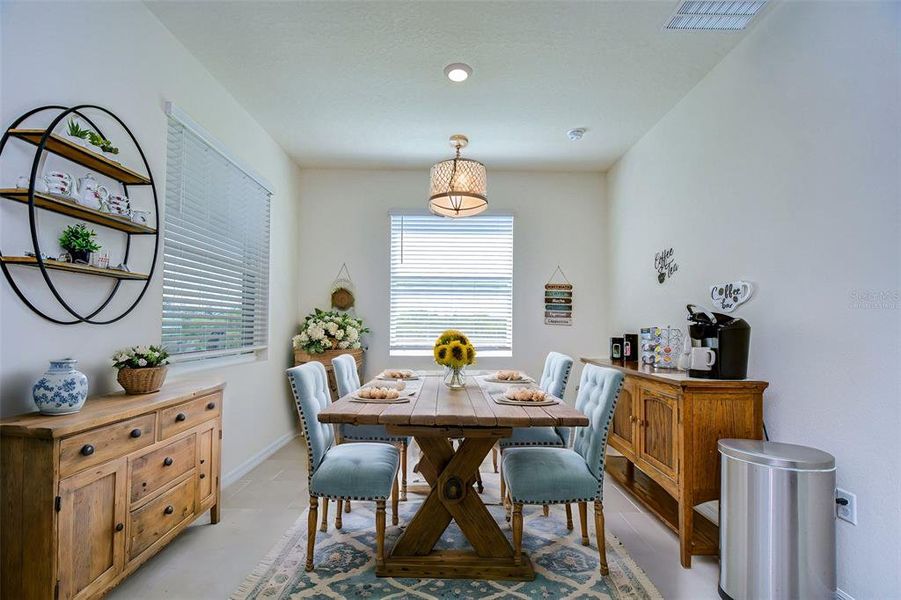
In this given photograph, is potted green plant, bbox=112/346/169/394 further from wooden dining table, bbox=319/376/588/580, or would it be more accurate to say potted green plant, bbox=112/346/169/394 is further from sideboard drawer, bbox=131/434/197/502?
wooden dining table, bbox=319/376/588/580

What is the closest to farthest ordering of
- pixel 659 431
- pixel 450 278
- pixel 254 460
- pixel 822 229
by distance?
pixel 822 229 → pixel 659 431 → pixel 254 460 → pixel 450 278

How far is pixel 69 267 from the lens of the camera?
1.85 metres

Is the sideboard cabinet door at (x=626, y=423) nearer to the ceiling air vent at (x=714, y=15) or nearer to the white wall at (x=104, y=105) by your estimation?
the ceiling air vent at (x=714, y=15)

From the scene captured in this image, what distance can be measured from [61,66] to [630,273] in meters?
4.17

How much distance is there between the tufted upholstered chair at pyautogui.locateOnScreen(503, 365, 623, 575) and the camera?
83.2 inches

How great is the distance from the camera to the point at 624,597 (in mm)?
1988

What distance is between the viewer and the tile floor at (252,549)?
2051 mm

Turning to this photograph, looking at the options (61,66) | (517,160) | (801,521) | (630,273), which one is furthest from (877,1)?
(61,66)

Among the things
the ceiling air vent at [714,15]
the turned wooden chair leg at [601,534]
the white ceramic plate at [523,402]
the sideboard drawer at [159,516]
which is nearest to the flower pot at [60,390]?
the sideboard drawer at [159,516]

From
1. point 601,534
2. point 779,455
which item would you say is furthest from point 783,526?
point 601,534

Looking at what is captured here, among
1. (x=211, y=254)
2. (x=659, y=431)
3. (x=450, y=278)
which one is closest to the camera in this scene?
(x=659, y=431)

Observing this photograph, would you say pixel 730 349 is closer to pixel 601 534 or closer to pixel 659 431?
pixel 659 431

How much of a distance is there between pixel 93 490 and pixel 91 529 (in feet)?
0.48

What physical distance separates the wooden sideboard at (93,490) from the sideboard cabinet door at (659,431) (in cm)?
254
